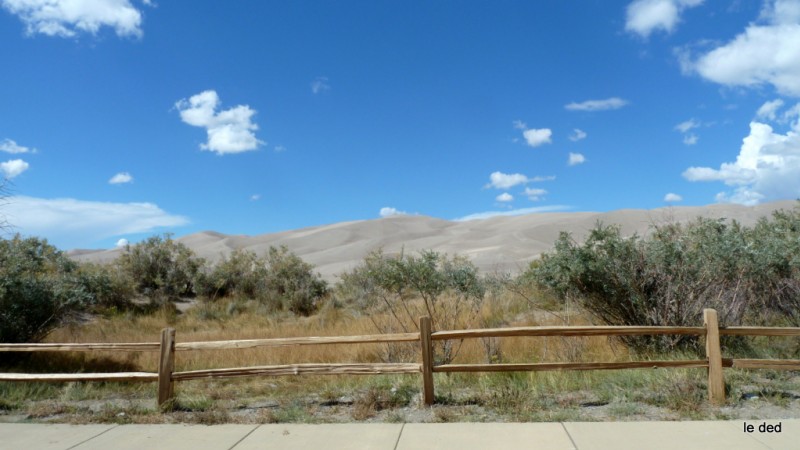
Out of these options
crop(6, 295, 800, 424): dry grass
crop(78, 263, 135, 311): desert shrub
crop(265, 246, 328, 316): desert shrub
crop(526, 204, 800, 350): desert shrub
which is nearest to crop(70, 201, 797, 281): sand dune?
crop(265, 246, 328, 316): desert shrub

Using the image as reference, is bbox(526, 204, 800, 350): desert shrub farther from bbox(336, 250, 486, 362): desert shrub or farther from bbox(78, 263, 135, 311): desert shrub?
bbox(78, 263, 135, 311): desert shrub

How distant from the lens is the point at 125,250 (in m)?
26.9

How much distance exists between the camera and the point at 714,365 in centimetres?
770

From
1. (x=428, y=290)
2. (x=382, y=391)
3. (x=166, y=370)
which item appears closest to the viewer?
(x=166, y=370)

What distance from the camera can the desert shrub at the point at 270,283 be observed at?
23.5m

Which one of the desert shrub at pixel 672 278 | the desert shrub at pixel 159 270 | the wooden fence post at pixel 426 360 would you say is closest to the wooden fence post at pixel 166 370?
the wooden fence post at pixel 426 360

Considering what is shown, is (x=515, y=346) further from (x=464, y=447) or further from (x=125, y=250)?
(x=125, y=250)

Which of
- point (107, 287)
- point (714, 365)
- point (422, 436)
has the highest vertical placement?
point (107, 287)

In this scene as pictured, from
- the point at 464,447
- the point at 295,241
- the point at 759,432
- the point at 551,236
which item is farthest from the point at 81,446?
the point at 295,241

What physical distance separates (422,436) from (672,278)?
20.7 feet

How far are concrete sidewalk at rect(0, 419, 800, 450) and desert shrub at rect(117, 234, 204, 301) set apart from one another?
17.8 meters

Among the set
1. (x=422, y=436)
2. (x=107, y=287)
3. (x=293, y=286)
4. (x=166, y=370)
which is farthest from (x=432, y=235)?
(x=422, y=436)

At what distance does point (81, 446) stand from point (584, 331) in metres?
6.16

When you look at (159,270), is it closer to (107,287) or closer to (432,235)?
(107,287)
